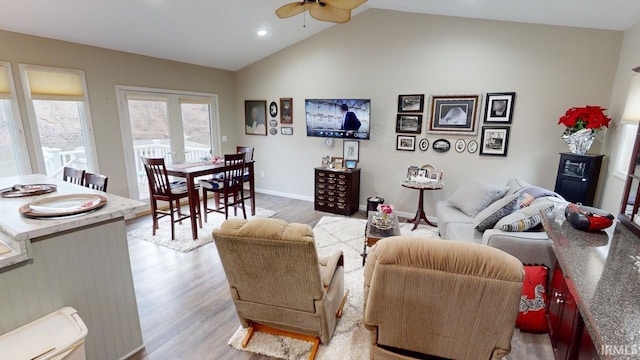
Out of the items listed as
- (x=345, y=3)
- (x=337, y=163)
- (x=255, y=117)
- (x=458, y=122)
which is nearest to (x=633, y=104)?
(x=458, y=122)

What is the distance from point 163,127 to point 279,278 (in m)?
4.44

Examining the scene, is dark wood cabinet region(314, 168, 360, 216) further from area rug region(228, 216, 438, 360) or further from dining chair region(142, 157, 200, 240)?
dining chair region(142, 157, 200, 240)

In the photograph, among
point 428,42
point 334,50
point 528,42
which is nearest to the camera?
point 528,42

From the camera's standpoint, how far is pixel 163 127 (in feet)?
16.7

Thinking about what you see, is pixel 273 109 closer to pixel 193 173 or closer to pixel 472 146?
pixel 193 173

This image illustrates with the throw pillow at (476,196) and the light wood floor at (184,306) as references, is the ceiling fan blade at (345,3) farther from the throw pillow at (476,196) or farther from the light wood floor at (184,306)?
the light wood floor at (184,306)

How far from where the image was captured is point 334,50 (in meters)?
5.03

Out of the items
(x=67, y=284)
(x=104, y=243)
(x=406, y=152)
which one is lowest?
(x=67, y=284)

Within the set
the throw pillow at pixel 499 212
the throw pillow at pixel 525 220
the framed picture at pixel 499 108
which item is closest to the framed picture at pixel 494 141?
the framed picture at pixel 499 108

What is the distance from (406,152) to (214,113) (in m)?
3.90

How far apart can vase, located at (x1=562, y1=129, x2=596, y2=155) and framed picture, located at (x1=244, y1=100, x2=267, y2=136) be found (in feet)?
16.1

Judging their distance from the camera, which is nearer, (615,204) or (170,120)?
(615,204)

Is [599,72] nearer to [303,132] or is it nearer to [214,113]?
[303,132]

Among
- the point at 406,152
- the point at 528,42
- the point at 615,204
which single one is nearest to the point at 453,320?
the point at 615,204
